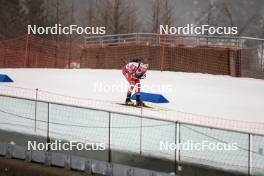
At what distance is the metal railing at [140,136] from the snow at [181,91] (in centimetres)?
364

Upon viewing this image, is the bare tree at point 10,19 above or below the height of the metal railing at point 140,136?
above

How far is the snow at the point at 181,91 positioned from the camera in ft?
56.1

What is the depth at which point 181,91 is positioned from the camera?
23.2 meters

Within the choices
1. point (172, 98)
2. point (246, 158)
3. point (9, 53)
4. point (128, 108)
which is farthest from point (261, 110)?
point (9, 53)

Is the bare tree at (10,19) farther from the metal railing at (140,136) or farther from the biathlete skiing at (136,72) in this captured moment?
the metal railing at (140,136)

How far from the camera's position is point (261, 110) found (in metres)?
19.1

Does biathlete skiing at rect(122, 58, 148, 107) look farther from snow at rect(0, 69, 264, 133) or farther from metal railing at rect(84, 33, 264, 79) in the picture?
metal railing at rect(84, 33, 264, 79)

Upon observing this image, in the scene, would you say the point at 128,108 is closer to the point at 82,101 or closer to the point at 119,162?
the point at 82,101

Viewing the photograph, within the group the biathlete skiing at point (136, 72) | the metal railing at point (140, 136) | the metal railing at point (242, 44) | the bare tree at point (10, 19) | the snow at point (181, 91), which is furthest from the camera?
the bare tree at point (10, 19)

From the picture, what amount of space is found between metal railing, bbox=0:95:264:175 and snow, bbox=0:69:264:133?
3.64 metres

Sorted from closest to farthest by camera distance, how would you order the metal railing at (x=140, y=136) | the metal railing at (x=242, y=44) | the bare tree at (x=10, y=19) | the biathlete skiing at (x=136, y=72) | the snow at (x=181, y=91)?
the metal railing at (x=140, y=136) → the snow at (x=181, y=91) → the biathlete skiing at (x=136, y=72) → the metal railing at (x=242, y=44) → the bare tree at (x=10, y=19)

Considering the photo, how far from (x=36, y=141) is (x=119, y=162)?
2703mm

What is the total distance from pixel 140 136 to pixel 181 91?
451 inches

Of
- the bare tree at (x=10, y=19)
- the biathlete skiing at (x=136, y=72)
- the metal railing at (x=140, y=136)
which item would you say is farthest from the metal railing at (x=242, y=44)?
the bare tree at (x=10, y=19)
